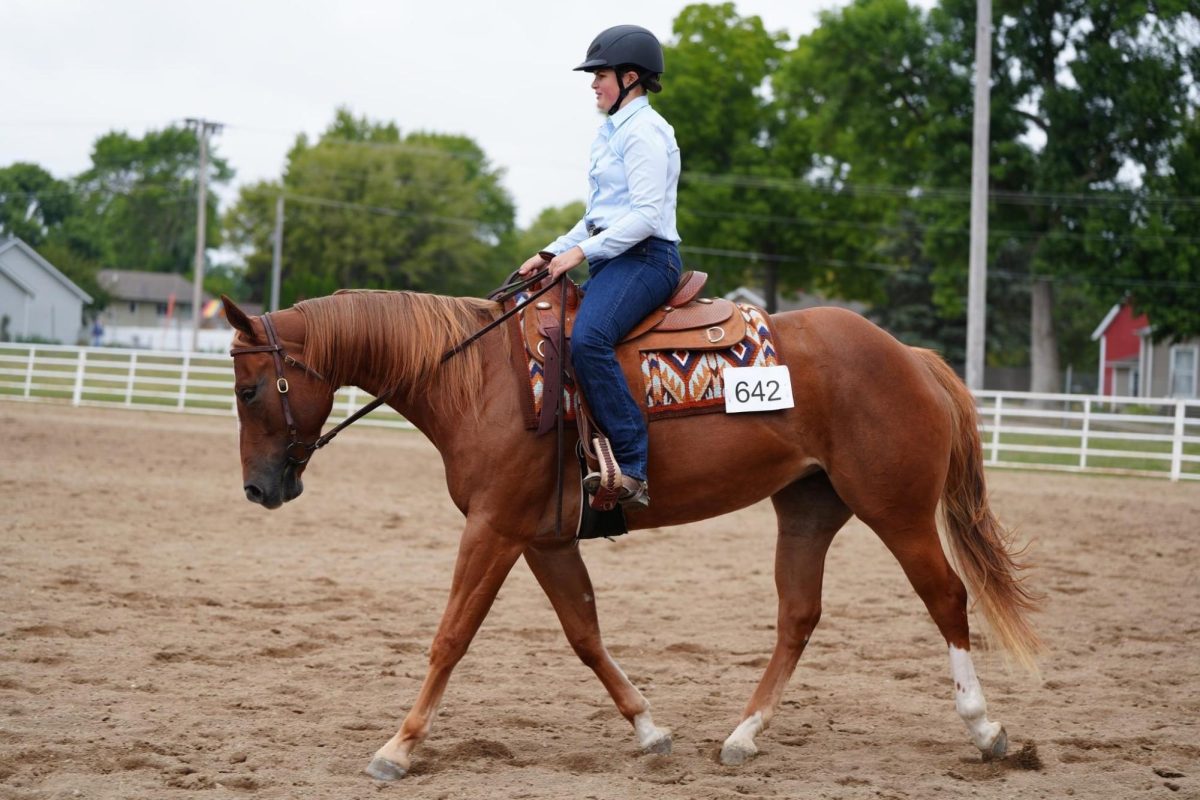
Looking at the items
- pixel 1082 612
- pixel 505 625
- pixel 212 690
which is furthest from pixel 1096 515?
pixel 212 690

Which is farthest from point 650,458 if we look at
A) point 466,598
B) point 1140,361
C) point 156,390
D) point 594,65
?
point 1140,361

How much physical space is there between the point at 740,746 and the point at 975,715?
102cm

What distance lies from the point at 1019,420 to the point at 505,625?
26.2 metres

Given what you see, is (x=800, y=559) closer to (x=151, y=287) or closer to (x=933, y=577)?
(x=933, y=577)

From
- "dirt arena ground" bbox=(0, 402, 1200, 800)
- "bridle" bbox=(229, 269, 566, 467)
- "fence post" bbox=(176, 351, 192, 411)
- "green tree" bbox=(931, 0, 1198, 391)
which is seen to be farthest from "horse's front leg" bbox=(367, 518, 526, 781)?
"green tree" bbox=(931, 0, 1198, 391)

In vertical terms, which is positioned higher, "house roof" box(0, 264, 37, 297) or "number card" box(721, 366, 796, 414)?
"house roof" box(0, 264, 37, 297)

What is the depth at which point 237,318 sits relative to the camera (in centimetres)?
452

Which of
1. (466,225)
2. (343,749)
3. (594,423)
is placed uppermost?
(466,225)

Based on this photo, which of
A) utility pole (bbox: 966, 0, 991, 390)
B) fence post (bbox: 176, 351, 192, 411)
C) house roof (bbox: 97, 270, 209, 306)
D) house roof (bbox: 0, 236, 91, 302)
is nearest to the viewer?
utility pole (bbox: 966, 0, 991, 390)

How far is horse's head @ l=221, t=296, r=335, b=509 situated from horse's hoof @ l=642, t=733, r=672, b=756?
1.84 meters

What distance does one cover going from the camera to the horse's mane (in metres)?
4.73

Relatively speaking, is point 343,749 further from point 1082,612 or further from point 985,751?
point 1082,612

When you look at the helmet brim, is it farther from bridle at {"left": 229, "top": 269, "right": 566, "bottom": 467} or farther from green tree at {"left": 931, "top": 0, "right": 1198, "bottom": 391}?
green tree at {"left": 931, "top": 0, "right": 1198, "bottom": 391}

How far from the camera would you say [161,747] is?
14.6 ft
